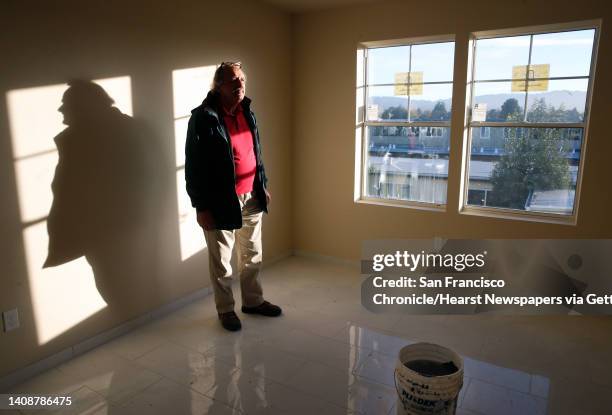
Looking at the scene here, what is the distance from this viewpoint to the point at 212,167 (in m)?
2.72

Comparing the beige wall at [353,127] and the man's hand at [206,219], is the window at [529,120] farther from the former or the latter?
the man's hand at [206,219]

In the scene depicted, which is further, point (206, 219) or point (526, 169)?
point (526, 169)

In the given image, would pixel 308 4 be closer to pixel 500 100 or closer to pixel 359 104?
pixel 359 104

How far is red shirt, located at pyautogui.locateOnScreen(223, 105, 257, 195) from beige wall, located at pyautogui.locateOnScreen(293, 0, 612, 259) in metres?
1.41

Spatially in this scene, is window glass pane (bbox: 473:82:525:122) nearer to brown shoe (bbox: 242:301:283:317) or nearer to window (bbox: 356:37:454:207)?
window (bbox: 356:37:454:207)

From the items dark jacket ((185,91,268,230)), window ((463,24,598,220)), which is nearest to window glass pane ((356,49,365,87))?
window ((463,24,598,220))

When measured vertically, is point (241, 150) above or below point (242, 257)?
above

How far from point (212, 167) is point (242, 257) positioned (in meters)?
0.80

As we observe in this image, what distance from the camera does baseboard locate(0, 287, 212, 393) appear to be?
2.37 m

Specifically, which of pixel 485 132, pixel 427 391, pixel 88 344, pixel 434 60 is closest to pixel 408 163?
pixel 485 132

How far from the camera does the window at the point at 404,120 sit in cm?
373

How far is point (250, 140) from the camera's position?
118 inches

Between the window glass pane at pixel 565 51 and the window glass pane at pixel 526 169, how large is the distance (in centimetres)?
43

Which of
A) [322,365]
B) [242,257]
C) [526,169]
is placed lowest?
[322,365]
